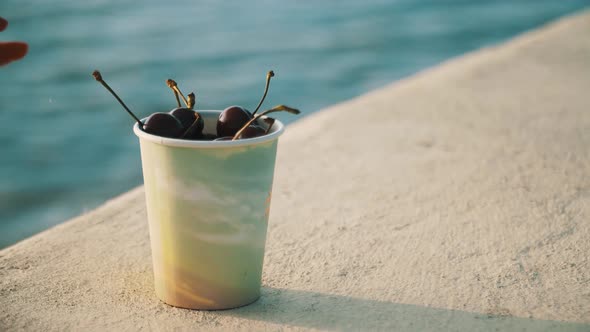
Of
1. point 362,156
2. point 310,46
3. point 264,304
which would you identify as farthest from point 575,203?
point 310,46

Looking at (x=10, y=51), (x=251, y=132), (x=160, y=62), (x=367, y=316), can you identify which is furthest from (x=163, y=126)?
(x=160, y=62)

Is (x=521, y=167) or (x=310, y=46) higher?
(x=521, y=167)

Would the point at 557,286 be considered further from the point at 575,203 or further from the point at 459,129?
the point at 459,129

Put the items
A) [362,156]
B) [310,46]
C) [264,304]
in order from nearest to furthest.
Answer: [264,304]
[362,156]
[310,46]

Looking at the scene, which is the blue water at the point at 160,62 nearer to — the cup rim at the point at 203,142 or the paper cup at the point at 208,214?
the paper cup at the point at 208,214

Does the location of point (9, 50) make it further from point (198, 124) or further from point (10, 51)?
point (198, 124)

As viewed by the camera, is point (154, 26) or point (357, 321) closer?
point (357, 321)

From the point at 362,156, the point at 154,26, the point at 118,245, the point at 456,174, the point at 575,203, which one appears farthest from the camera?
the point at 154,26
